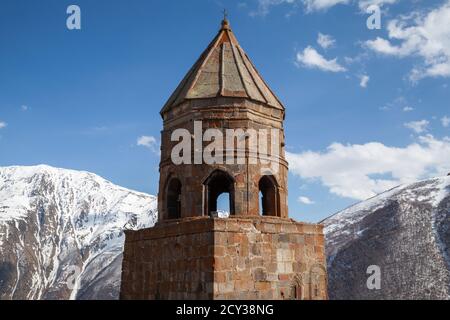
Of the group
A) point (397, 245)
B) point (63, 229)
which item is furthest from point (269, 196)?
point (63, 229)

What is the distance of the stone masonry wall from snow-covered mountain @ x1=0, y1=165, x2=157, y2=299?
61754mm

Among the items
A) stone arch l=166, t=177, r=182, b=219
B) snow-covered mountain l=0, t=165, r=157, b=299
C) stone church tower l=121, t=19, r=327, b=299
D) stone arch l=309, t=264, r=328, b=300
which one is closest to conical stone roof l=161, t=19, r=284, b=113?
stone church tower l=121, t=19, r=327, b=299

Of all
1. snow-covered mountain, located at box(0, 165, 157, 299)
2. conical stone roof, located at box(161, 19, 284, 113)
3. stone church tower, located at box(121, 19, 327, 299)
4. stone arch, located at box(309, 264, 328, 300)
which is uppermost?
snow-covered mountain, located at box(0, 165, 157, 299)

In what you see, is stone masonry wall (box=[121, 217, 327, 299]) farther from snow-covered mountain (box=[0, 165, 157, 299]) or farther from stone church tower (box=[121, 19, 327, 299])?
snow-covered mountain (box=[0, 165, 157, 299])

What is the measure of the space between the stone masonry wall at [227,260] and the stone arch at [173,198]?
597 mm

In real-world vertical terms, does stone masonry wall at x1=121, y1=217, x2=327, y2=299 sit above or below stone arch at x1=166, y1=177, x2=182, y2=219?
below

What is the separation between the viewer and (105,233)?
11788cm

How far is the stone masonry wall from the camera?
7797 millimetres

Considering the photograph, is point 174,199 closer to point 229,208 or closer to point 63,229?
point 229,208

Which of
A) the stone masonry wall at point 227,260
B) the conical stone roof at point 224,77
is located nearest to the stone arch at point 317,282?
the stone masonry wall at point 227,260

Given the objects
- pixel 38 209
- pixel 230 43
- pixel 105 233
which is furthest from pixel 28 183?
pixel 230 43

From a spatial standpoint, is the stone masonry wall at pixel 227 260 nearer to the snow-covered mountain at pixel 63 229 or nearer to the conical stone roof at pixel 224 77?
the conical stone roof at pixel 224 77

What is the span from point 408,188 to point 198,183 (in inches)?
2310

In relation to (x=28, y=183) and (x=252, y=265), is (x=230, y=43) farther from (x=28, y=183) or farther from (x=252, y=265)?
(x=28, y=183)
